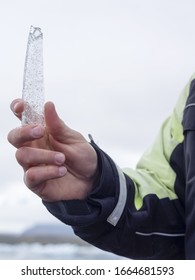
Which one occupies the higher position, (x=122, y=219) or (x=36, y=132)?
(x=36, y=132)

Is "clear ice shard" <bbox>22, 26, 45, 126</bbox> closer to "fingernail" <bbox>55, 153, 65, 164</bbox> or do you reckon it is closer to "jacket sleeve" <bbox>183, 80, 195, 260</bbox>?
"fingernail" <bbox>55, 153, 65, 164</bbox>

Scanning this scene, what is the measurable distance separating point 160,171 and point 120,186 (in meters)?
0.12

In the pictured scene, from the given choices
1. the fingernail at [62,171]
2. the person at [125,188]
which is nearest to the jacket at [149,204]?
the person at [125,188]

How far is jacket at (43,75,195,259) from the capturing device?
1265 mm

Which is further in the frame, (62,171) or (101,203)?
(101,203)

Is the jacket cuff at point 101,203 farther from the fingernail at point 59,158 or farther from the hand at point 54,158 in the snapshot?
the fingernail at point 59,158

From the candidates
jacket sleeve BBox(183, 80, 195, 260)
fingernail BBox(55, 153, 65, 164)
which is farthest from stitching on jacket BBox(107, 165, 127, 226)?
fingernail BBox(55, 153, 65, 164)

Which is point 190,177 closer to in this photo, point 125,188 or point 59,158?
point 125,188

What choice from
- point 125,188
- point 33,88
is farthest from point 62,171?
point 125,188

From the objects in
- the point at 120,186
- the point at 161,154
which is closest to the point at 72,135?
the point at 120,186

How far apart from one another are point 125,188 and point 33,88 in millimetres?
325

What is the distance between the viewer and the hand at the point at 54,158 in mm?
1077

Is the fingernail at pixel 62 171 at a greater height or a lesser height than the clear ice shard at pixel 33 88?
lesser

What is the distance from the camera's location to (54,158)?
108 centimetres
